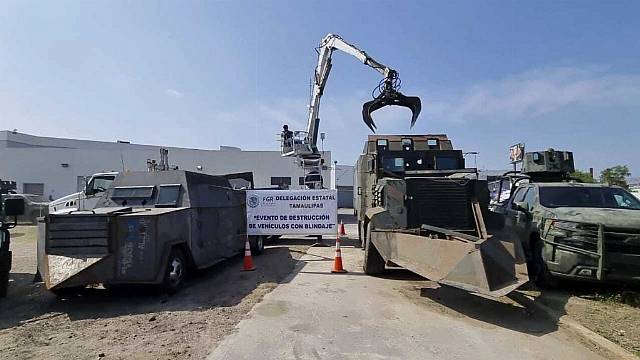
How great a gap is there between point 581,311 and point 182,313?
18.3 ft

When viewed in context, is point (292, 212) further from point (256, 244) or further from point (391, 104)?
point (391, 104)

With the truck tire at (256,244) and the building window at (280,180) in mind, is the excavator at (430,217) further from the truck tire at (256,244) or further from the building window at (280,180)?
the building window at (280,180)

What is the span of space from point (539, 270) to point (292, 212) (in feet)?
19.6

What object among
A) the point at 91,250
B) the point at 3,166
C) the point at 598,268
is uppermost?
the point at 3,166

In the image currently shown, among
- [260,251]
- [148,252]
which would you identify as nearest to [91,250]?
[148,252]

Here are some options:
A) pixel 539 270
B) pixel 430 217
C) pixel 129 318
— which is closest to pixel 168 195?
pixel 129 318

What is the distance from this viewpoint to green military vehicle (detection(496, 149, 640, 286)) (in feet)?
21.7

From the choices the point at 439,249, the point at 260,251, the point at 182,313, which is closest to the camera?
the point at 182,313

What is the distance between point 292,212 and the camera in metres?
11.4

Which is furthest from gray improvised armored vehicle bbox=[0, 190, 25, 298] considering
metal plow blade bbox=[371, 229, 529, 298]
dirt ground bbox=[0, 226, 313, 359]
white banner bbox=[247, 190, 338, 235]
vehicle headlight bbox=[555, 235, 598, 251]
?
vehicle headlight bbox=[555, 235, 598, 251]

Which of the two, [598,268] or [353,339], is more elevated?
[598,268]

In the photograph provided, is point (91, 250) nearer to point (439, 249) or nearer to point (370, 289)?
point (370, 289)

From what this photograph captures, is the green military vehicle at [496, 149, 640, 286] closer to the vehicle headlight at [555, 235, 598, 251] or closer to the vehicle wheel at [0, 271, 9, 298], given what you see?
the vehicle headlight at [555, 235, 598, 251]

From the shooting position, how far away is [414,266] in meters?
6.86
